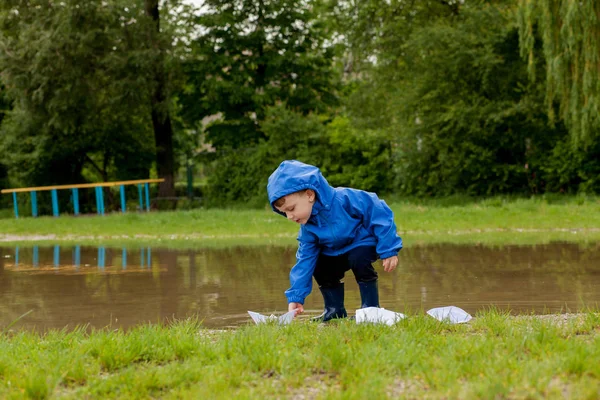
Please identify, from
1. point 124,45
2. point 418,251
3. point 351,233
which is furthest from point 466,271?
point 124,45

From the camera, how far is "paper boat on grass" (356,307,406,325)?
5230 mm

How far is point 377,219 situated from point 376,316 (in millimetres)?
780

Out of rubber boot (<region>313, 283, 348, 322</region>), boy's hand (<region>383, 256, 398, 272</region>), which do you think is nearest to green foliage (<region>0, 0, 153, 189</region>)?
rubber boot (<region>313, 283, 348, 322</region>)

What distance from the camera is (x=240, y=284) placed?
8766mm

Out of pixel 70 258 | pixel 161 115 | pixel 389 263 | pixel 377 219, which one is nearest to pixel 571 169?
pixel 161 115

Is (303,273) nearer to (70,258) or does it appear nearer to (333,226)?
(333,226)

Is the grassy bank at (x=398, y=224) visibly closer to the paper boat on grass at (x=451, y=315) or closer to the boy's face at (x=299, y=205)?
the paper boat on grass at (x=451, y=315)

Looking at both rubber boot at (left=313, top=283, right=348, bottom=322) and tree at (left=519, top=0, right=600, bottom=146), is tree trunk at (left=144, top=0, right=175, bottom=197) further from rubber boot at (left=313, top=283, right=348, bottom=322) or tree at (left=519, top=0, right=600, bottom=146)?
rubber boot at (left=313, top=283, right=348, bottom=322)

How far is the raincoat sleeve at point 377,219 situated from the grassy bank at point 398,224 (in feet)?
23.8

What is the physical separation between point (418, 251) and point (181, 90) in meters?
16.2

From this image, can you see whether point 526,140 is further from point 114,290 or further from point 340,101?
point 114,290

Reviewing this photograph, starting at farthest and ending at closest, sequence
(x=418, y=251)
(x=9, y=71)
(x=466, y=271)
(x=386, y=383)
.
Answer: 1. (x=9, y=71)
2. (x=418, y=251)
3. (x=466, y=271)
4. (x=386, y=383)

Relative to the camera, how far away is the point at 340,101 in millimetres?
29016

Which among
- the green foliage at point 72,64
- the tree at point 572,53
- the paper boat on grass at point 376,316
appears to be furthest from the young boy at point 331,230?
the green foliage at point 72,64
